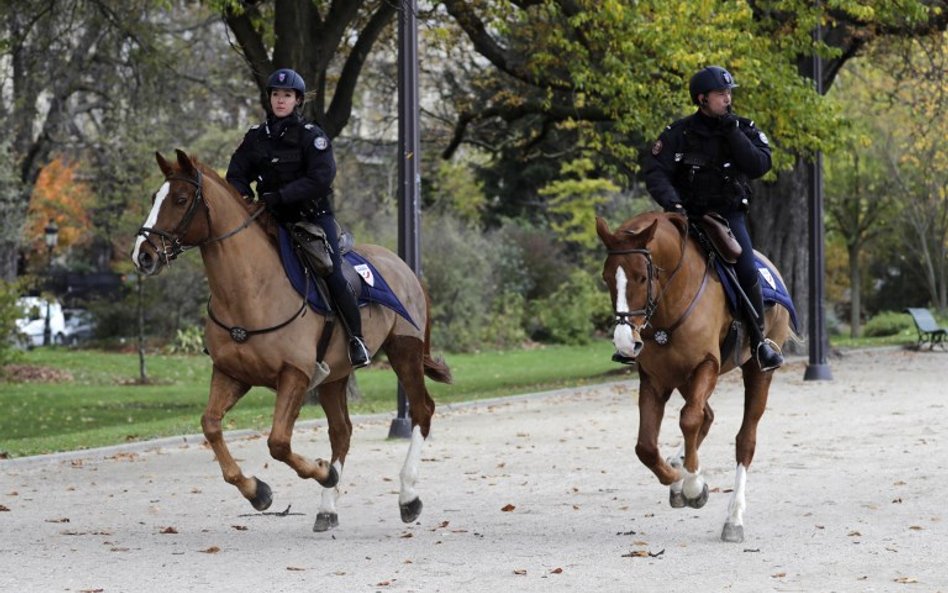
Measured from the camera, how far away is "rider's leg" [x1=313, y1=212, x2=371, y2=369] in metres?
10.9

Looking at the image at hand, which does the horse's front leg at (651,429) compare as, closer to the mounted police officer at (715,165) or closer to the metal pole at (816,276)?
the mounted police officer at (715,165)

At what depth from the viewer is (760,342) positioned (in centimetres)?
1108

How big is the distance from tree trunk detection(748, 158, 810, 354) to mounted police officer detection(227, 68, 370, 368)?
2054 centimetres

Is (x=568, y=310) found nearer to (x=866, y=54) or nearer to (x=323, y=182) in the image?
(x=866, y=54)

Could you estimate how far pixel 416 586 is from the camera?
8664 millimetres

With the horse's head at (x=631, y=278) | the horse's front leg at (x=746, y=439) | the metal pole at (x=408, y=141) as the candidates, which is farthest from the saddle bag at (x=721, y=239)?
the metal pole at (x=408, y=141)

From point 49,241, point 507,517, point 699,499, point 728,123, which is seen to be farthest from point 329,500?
point 49,241

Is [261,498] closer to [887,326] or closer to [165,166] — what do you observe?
[165,166]

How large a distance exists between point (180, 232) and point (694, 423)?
11.6ft

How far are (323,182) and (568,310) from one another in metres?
35.1

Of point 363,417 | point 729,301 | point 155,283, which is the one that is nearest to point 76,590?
point 729,301

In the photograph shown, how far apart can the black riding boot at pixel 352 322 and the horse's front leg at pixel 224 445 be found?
3.35 feet

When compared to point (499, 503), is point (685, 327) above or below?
above

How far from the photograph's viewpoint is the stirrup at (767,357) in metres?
11.0
